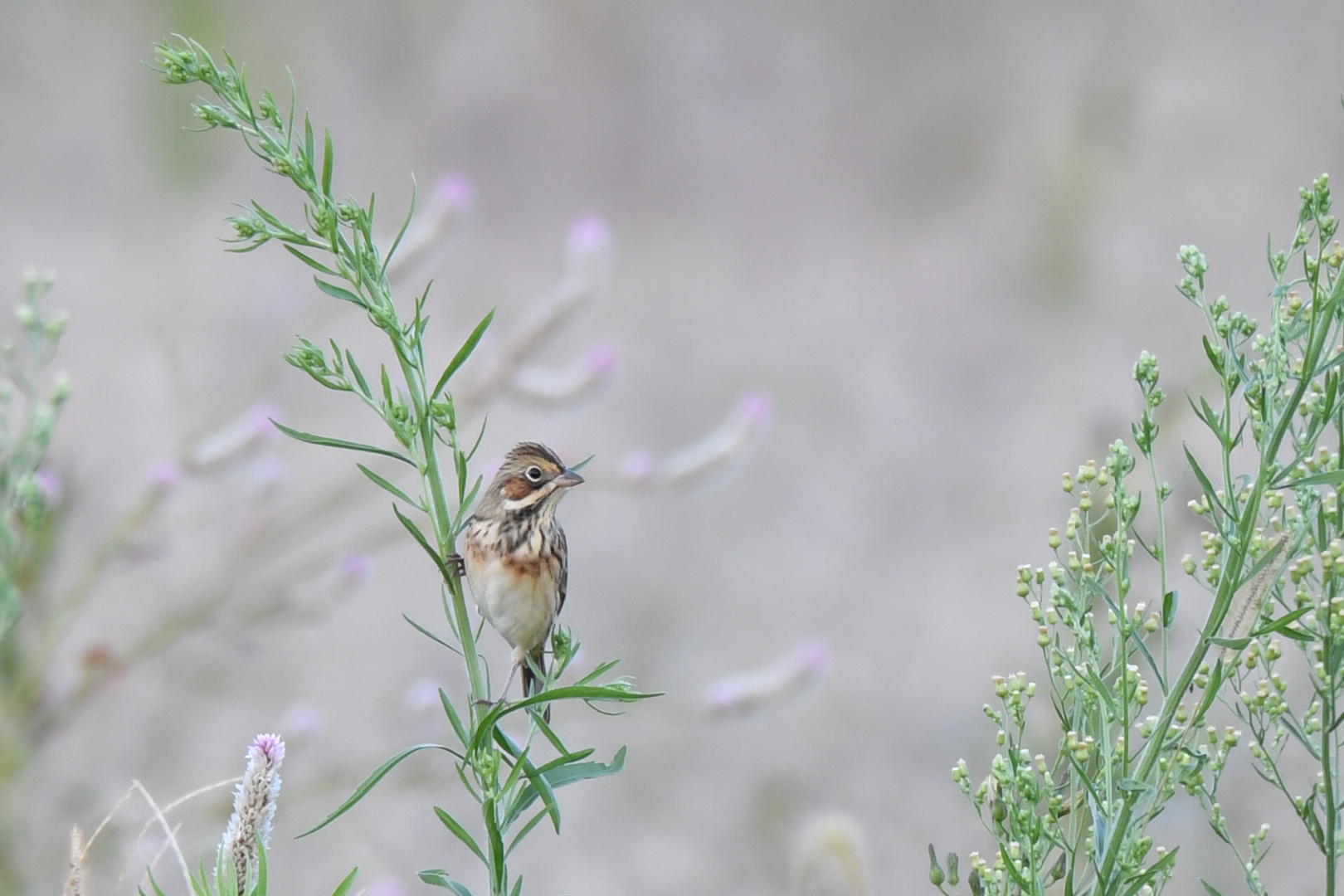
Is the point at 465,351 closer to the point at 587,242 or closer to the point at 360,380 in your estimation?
the point at 360,380

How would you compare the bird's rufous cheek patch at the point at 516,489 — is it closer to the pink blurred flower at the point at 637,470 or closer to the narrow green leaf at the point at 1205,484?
the narrow green leaf at the point at 1205,484

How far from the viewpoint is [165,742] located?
2.64m

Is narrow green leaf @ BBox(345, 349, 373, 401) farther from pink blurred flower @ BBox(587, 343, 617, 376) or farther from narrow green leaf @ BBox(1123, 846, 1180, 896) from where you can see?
pink blurred flower @ BBox(587, 343, 617, 376)

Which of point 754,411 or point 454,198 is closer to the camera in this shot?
point 454,198

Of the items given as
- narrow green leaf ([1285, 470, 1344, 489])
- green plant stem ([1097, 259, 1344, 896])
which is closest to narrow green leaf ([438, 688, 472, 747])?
green plant stem ([1097, 259, 1344, 896])

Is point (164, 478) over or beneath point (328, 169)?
over

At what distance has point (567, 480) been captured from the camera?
0.99 metres

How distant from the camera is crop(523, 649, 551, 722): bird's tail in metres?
0.96

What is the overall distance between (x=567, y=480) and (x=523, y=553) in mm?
76

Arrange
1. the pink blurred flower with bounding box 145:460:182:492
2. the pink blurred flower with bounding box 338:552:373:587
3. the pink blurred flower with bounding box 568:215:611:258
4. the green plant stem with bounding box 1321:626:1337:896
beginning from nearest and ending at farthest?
the green plant stem with bounding box 1321:626:1337:896, the pink blurred flower with bounding box 145:460:182:492, the pink blurred flower with bounding box 338:552:373:587, the pink blurred flower with bounding box 568:215:611:258

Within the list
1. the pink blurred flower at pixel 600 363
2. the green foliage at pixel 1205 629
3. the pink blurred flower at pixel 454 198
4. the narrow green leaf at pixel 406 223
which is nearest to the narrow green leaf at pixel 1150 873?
the green foliage at pixel 1205 629

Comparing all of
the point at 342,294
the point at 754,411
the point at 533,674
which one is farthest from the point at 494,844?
the point at 754,411

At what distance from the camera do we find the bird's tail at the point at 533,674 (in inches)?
37.9

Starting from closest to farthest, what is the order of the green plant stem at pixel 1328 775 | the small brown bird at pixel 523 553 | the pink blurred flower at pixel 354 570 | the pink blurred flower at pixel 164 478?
the green plant stem at pixel 1328 775 → the small brown bird at pixel 523 553 → the pink blurred flower at pixel 164 478 → the pink blurred flower at pixel 354 570
